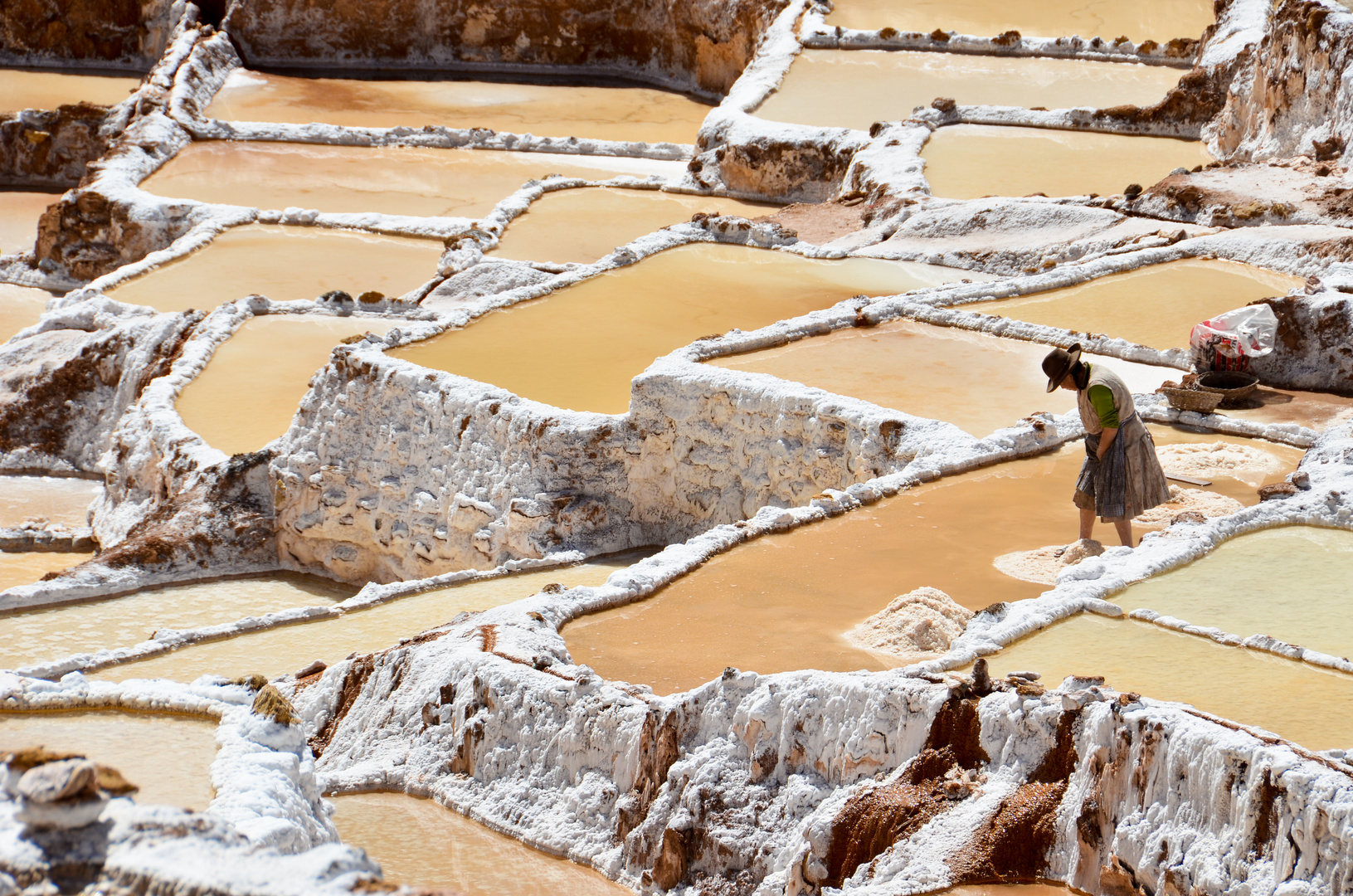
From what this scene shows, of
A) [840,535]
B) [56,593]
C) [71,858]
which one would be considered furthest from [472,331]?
[71,858]

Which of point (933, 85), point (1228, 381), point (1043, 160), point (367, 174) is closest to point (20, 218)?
point (367, 174)

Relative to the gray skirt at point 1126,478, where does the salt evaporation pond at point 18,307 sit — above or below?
below

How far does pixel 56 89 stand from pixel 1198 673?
86.0 ft

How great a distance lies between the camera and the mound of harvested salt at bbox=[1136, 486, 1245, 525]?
8.60 meters

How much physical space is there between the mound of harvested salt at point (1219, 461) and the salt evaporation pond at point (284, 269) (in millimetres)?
9469

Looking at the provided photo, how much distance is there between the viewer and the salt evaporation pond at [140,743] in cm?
460

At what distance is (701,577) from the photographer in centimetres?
852

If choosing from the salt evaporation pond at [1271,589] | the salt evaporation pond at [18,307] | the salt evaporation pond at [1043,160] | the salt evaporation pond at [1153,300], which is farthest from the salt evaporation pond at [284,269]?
the salt evaporation pond at [1271,589]

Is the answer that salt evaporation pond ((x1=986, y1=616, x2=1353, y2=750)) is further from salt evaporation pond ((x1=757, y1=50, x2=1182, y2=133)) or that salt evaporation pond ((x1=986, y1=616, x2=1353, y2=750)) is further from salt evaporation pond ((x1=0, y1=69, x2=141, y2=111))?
salt evaporation pond ((x1=0, y1=69, x2=141, y2=111))

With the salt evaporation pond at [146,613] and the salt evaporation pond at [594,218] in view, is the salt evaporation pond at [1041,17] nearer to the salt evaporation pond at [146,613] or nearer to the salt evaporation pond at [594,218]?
the salt evaporation pond at [594,218]

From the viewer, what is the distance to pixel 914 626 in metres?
7.31

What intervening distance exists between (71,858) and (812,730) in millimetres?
3374

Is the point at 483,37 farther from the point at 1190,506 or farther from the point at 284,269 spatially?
the point at 1190,506

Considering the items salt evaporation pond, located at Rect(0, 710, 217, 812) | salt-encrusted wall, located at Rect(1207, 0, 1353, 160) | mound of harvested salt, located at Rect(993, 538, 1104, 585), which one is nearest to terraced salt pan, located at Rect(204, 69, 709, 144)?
salt-encrusted wall, located at Rect(1207, 0, 1353, 160)
